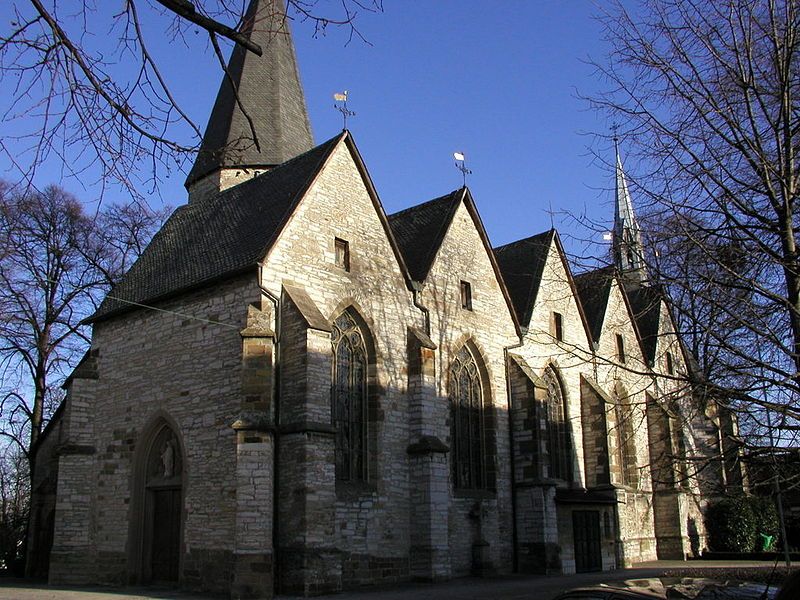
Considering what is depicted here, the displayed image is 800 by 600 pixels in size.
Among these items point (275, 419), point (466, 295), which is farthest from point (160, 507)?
point (466, 295)

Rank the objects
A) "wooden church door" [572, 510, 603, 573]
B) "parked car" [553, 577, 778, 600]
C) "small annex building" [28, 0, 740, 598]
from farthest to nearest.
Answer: "wooden church door" [572, 510, 603, 573] → "small annex building" [28, 0, 740, 598] → "parked car" [553, 577, 778, 600]

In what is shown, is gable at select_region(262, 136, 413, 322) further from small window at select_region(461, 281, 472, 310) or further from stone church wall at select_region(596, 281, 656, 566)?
stone church wall at select_region(596, 281, 656, 566)

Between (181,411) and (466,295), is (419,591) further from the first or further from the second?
(466,295)

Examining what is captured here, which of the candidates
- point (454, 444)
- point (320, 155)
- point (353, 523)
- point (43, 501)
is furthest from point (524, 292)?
point (43, 501)

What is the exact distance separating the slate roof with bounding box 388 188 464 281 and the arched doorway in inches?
314

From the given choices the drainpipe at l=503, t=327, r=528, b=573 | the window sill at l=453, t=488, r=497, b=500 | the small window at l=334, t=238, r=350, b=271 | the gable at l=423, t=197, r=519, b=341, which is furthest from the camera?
the gable at l=423, t=197, r=519, b=341

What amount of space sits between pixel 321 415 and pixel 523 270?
1359 centimetres

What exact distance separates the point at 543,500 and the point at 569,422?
15.0 ft

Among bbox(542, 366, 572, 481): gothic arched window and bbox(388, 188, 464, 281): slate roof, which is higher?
bbox(388, 188, 464, 281): slate roof

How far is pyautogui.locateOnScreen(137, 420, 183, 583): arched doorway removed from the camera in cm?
1858

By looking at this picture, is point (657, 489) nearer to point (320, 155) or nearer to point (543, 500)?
point (543, 500)

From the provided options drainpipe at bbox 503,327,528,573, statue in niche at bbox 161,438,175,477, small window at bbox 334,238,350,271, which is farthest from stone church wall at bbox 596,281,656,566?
Answer: statue in niche at bbox 161,438,175,477

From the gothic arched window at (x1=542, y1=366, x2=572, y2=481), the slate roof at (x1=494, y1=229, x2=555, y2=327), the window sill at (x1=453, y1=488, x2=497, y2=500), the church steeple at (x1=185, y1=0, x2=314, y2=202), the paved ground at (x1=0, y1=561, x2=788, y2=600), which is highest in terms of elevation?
the church steeple at (x1=185, y1=0, x2=314, y2=202)

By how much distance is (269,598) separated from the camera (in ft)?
49.5
